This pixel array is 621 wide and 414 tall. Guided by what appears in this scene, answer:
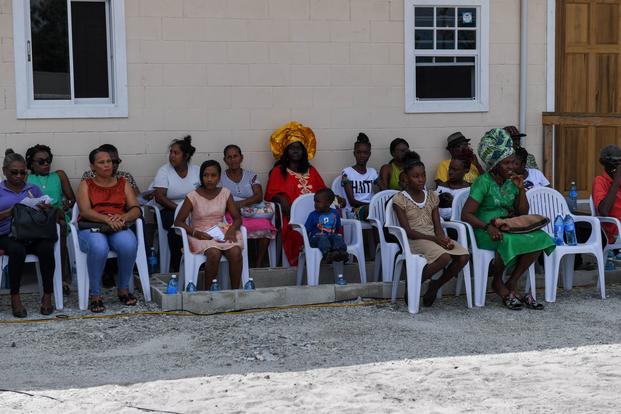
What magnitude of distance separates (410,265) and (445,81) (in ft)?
9.70

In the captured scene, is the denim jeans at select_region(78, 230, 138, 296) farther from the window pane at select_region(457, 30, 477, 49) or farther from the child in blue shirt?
the window pane at select_region(457, 30, 477, 49)

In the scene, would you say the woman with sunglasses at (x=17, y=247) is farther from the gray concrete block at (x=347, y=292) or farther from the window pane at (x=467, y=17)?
the window pane at (x=467, y=17)

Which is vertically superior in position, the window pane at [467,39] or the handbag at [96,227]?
the window pane at [467,39]

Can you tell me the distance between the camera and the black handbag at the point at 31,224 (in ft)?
25.3

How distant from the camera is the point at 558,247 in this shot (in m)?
8.48

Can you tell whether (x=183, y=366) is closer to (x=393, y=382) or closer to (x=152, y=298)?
(x=393, y=382)

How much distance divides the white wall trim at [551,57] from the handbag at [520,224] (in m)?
2.65

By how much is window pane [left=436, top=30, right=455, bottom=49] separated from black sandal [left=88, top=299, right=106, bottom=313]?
14.0 feet

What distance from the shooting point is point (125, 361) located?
21.4 feet

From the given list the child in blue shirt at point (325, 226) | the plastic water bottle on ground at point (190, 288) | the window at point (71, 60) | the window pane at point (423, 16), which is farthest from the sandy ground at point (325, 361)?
the window pane at point (423, 16)

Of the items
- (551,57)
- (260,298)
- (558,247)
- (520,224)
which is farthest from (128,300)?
(551,57)

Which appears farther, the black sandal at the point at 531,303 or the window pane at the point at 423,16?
the window pane at the point at 423,16

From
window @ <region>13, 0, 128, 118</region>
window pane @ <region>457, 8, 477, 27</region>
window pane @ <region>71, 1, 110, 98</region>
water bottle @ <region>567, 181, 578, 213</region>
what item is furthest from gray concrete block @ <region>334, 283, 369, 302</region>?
window pane @ <region>457, 8, 477, 27</region>

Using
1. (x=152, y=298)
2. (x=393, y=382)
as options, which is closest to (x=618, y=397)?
(x=393, y=382)
